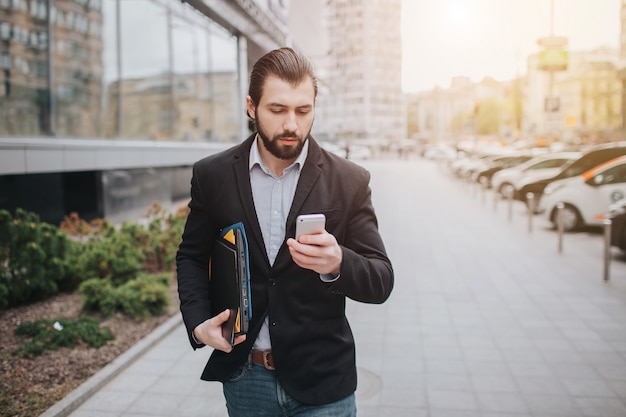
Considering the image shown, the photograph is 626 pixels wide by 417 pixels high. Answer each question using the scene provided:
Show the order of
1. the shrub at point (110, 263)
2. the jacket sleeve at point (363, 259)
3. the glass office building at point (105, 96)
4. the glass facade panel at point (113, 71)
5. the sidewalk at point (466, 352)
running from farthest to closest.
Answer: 1. the glass facade panel at point (113, 71)
2. the glass office building at point (105, 96)
3. the shrub at point (110, 263)
4. the sidewalk at point (466, 352)
5. the jacket sleeve at point (363, 259)

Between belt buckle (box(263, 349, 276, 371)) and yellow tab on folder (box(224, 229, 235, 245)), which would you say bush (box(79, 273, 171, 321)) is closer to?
belt buckle (box(263, 349, 276, 371))

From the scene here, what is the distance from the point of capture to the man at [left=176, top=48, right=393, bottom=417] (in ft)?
6.85

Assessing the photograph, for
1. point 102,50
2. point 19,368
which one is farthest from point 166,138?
point 19,368

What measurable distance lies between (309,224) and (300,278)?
437 millimetres

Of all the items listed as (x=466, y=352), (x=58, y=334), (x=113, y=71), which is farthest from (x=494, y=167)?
(x=58, y=334)

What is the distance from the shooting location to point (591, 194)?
46.2ft

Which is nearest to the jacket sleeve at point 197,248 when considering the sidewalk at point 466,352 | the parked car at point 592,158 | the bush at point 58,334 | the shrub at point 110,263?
A: the sidewalk at point 466,352

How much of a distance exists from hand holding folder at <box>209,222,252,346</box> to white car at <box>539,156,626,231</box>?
12.9 m

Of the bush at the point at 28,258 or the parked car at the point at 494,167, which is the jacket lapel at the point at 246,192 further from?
the parked car at the point at 494,167

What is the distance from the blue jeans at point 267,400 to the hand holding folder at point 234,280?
0.26m

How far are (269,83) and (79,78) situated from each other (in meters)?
15.0

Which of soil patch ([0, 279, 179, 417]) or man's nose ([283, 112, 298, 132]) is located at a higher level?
man's nose ([283, 112, 298, 132])

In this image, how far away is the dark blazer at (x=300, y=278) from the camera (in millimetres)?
2104

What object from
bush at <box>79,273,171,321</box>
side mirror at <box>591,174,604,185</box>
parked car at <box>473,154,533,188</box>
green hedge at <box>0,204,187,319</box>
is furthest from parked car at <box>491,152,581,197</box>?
bush at <box>79,273,171,321</box>
